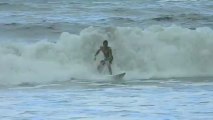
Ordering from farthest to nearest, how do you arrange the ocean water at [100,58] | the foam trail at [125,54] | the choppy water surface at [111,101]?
the foam trail at [125,54]
the ocean water at [100,58]
the choppy water surface at [111,101]

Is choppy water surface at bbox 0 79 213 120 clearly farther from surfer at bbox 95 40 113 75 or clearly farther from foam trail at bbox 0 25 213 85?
foam trail at bbox 0 25 213 85

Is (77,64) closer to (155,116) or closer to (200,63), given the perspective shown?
(200,63)

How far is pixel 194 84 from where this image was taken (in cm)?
1570

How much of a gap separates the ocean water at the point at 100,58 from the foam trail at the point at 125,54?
26 mm

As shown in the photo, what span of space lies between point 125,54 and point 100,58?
3.26 ft

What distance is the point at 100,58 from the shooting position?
19422 millimetres

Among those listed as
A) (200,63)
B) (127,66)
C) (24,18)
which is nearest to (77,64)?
(127,66)

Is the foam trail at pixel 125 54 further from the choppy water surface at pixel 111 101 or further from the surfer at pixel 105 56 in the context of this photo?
the choppy water surface at pixel 111 101

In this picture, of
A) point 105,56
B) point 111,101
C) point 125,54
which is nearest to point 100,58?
point 105,56

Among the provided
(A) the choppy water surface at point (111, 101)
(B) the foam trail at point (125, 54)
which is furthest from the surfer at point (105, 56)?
(A) the choppy water surface at point (111, 101)

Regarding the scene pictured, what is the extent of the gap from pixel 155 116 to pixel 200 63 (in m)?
8.84

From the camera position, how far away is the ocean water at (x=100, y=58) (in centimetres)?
1199

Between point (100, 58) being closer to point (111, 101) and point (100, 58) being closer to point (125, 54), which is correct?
point (125, 54)

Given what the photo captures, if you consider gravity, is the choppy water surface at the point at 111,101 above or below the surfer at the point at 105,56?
below
